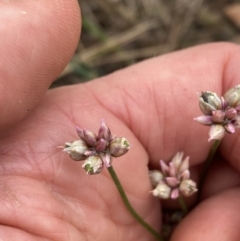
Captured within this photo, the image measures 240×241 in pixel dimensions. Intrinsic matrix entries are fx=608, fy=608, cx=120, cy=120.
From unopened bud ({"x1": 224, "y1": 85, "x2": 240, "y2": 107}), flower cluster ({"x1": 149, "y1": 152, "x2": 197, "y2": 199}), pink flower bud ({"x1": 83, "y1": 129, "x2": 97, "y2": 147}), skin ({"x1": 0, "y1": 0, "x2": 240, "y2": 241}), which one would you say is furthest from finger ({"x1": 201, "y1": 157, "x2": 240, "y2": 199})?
pink flower bud ({"x1": 83, "y1": 129, "x2": 97, "y2": 147})

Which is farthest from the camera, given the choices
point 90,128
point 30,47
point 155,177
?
point 155,177

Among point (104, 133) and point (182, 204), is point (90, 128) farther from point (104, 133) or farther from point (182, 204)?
point (182, 204)

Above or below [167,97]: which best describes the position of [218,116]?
above

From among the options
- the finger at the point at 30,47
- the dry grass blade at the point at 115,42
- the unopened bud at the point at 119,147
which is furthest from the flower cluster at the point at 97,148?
the dry grass blade at the point at 115,42

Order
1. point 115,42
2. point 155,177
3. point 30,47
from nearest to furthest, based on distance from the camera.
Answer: point 30,47 < point 155,177 < point 115,42

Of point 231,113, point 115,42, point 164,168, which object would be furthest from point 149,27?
point 231,113

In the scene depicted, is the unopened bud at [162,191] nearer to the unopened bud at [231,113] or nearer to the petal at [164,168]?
the petal at [164,168]

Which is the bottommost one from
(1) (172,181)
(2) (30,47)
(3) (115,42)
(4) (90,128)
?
(3) (115,42)
